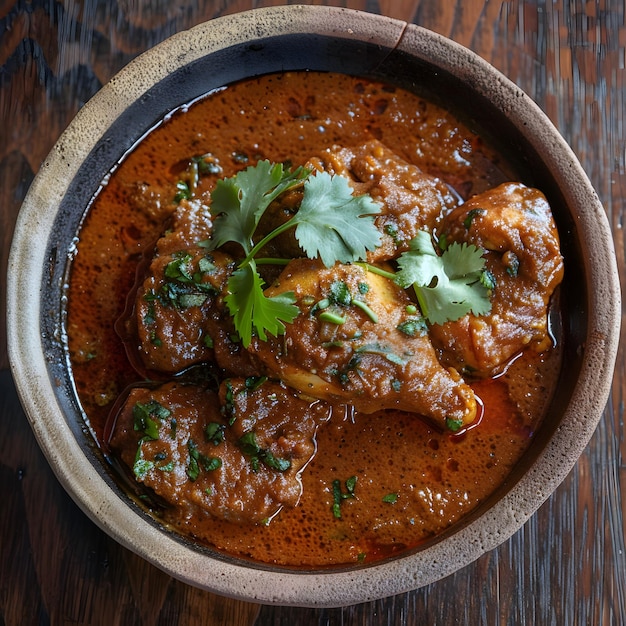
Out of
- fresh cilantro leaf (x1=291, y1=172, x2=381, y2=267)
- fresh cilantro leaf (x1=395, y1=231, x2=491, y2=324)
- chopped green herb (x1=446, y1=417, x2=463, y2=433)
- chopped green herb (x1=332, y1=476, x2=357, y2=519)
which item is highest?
fresh cilantro leaf (x1=291, y1=172, x2=381, y2=267)

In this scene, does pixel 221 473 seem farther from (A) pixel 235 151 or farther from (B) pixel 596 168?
(B) pixel 596 168

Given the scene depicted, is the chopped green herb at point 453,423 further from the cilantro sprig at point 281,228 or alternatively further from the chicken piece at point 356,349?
the cilantro sprig at point 281,228

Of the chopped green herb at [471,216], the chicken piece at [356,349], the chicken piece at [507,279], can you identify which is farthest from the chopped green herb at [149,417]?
the chopped green herb at [471,216]

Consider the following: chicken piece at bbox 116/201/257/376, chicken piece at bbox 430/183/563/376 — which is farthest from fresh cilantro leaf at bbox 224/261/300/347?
chicken piece at bbox 430/183/563/376

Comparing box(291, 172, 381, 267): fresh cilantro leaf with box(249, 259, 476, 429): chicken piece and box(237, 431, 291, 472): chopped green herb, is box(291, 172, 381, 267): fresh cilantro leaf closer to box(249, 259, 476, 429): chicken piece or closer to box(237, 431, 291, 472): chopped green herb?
box(249, 259, 476, 429): chicken piece

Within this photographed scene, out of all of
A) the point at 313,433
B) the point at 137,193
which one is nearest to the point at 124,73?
the point at 137,193

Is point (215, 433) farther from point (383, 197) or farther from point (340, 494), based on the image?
point (383, 197)

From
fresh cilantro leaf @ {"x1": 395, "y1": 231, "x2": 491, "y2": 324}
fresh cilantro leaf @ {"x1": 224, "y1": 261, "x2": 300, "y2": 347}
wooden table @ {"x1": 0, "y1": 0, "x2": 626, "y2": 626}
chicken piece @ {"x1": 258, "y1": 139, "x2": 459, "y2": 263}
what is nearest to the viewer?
fresh cilantro leaf @ {"x1": 224, "y1": 261, "x2": 300, "y2": 347}
